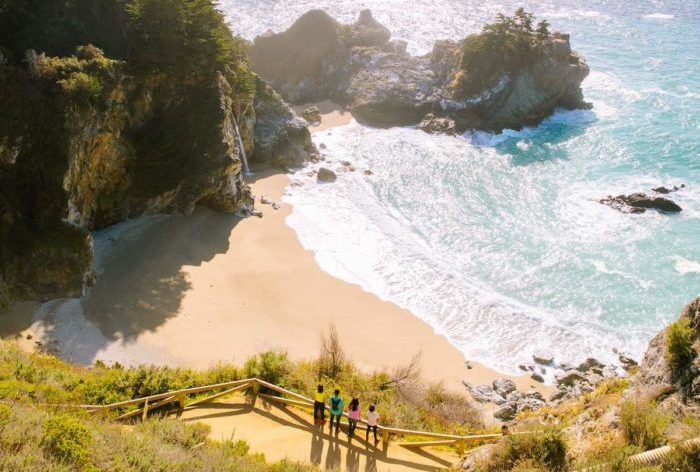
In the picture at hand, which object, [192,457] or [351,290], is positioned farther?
[351,290]

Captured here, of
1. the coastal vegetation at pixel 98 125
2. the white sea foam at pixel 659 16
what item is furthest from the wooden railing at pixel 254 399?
the white sea foam at pixel 659 16

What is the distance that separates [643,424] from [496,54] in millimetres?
47800

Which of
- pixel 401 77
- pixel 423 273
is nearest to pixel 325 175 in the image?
pixel 423 273

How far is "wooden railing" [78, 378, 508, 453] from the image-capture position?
1514 cm

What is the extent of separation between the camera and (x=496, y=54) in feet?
176

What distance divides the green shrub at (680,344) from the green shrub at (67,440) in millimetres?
12404

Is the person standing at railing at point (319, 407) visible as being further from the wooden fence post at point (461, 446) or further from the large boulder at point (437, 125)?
the large boulder at point (437, 125)

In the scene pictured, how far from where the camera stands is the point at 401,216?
123 feet

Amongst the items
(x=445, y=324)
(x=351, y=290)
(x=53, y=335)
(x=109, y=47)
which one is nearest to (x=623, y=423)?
(x=445, y=324)

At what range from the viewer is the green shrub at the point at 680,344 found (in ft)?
40.8

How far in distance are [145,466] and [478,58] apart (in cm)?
5031

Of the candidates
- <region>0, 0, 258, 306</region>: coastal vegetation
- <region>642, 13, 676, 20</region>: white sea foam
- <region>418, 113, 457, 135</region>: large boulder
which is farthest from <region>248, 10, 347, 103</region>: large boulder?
<region>642, 13, 676, 20</region>: white sea foam

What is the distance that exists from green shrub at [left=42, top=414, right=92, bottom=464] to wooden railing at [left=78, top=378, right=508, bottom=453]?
3.88 meters

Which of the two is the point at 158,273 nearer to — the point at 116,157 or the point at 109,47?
the point at 116,157
